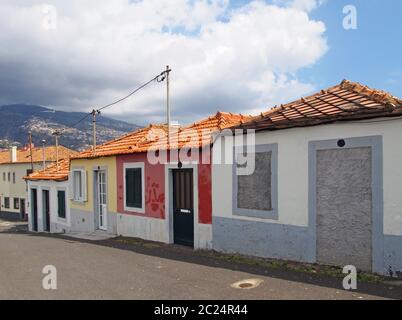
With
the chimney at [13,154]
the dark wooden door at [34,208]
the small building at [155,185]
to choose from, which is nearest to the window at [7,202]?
the chimney at [13,154]

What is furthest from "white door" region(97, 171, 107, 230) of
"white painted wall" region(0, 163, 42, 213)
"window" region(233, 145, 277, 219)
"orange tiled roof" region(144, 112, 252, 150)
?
"white painted wall" region(0, 163, 42, 213)

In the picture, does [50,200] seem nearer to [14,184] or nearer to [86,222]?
[86,222]

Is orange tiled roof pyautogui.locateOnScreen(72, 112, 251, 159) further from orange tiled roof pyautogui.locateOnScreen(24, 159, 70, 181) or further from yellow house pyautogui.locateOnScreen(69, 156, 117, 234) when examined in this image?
orange tiled roof pyautogui.locateOnScreen(24, 159, 70, 181)

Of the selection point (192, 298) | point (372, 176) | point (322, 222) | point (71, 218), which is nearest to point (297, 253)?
point (322, 222)

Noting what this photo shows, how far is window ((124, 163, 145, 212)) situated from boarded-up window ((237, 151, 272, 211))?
14.1ft

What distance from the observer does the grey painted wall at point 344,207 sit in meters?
7.21

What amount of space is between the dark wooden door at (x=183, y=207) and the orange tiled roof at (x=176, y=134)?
35.3 inches

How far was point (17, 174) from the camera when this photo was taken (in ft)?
163

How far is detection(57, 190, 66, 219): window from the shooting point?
19438 millimetres

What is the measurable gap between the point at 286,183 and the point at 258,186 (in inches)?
30.7

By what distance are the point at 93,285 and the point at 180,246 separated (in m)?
4.35

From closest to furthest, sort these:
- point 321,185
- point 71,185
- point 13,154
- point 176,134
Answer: point 321,185 < point 176,134 < point 71,185 < point 13,154

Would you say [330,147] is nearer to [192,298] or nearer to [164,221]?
[192,298]

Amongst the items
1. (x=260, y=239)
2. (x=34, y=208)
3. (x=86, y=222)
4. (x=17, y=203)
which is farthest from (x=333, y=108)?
(x=17, y=203)
